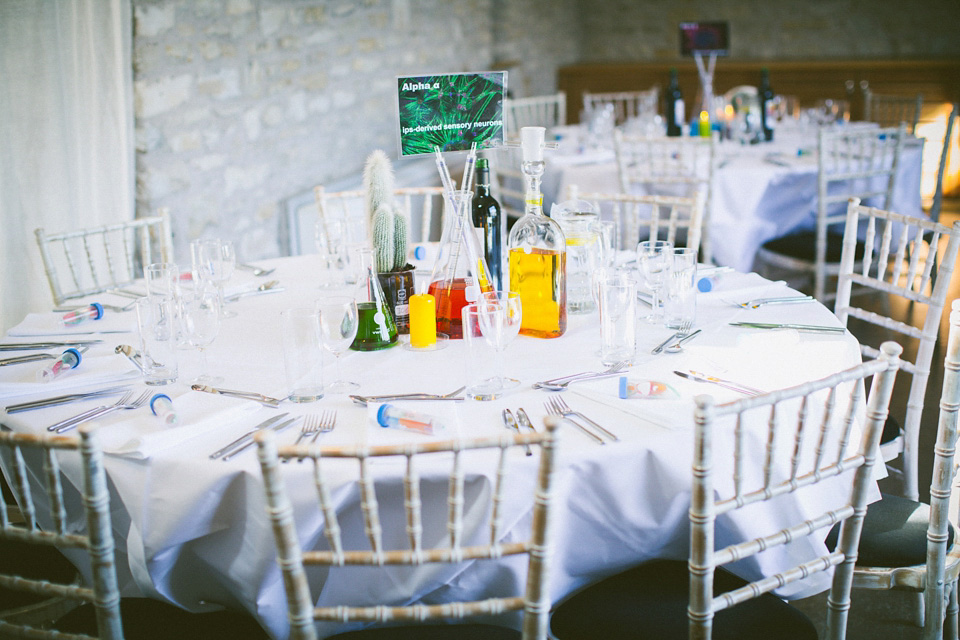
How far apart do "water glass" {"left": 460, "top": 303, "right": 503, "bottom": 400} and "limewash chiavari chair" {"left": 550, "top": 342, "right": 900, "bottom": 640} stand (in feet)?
1.22

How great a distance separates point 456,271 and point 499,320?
0.40m

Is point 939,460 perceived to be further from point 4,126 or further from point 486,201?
point 4,126

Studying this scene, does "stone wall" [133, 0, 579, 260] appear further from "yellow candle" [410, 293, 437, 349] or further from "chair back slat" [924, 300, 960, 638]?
"chair back slat" [924, 300, 960, 638]

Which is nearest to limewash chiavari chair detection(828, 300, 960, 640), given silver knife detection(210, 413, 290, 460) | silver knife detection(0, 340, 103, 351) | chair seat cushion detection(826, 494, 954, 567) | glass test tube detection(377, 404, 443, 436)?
chair seat cushion detection(826, 494, 954, 567)

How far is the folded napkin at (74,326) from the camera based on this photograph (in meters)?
1.87

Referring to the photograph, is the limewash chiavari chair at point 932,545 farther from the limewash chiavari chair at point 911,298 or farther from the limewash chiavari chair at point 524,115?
the limewash chiavari chair at point 524,115

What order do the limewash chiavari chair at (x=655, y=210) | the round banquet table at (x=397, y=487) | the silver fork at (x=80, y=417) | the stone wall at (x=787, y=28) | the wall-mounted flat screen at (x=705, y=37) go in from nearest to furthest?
the round banquet table at (x=397, y=487) < the silver fork at (x=80, y=417) < the limewash chiavari chair at (x=655, y=210) < the wall-mounted flat screen at (x=705, y=37) < the stone wall at (x=787, y=28)

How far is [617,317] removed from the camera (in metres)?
1.58

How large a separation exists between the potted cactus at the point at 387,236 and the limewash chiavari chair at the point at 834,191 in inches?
92.0

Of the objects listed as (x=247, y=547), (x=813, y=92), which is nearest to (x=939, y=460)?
(x=247, y=547)

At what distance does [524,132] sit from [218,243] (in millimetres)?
799

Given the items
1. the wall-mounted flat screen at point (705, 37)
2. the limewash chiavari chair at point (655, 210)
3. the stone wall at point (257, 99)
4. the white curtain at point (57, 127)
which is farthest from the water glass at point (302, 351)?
the wall-mounted flat screen at point (705, 37)

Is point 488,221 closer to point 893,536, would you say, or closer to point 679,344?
point 679,344

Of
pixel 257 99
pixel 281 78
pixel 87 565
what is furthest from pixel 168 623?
pixel 281 78
